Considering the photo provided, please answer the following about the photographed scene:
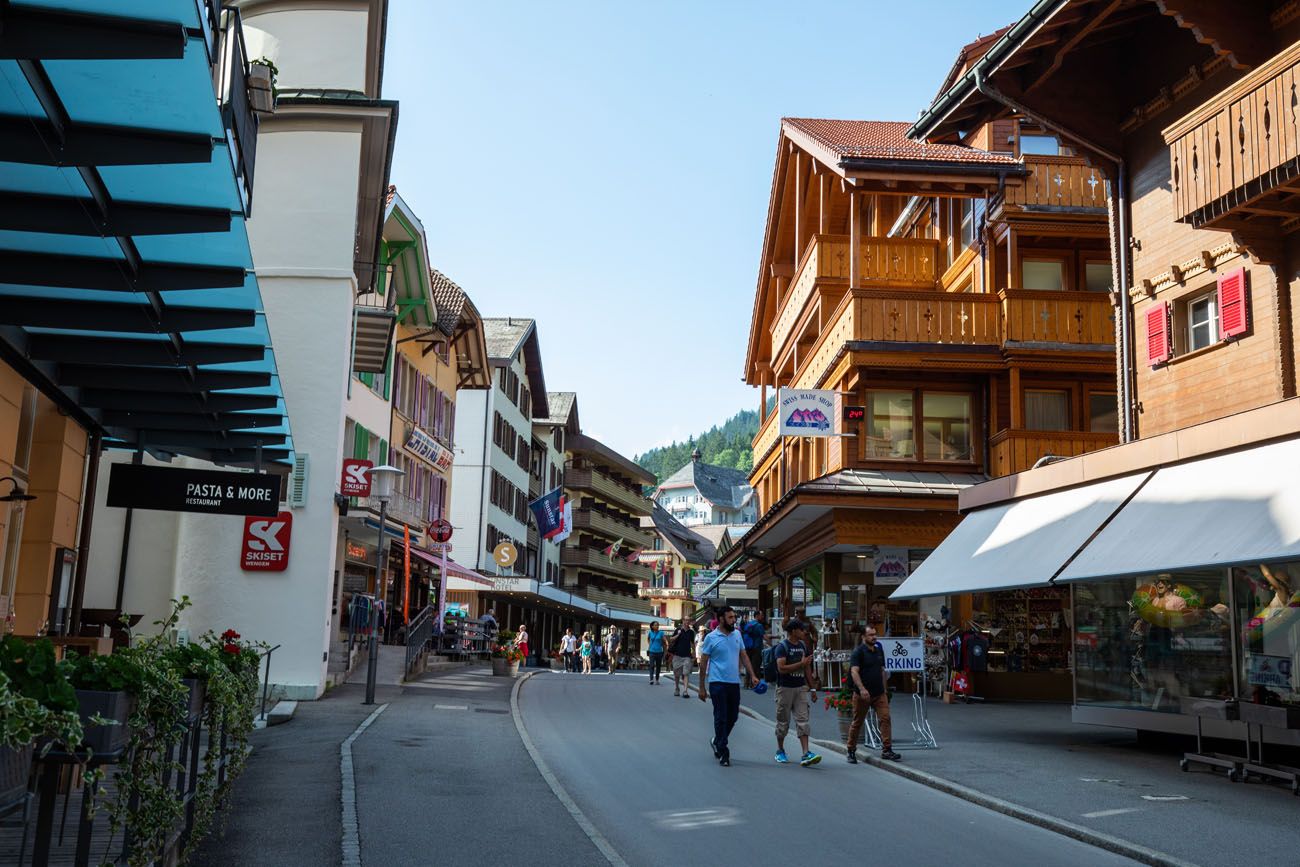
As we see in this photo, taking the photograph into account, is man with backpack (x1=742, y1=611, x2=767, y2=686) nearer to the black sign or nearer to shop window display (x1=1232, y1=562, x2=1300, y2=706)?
shop window display (x1=1232, y1=562, x2=1300, y2=706)

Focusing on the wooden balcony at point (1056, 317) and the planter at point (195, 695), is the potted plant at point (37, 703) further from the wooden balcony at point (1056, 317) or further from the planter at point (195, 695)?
the wooden balcony at point (1056, 317)

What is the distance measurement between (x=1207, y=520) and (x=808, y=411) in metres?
13.8

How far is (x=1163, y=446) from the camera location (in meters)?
16.9

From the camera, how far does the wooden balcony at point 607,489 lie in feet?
275

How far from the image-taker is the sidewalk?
33.8 feet

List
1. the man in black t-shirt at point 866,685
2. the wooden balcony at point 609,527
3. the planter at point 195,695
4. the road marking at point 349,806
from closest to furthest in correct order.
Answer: the planter at point 195,695 → the road marking at point 349,806 → the man in black t-shirt at point 866,685 → the wooden balcony at point 609,527

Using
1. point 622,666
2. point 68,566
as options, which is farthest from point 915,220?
point 622,666

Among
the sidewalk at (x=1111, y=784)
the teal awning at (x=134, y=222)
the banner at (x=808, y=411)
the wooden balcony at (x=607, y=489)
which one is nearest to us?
the teal awning at (x=134, y=222)

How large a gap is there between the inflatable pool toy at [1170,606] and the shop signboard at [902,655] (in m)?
3.08

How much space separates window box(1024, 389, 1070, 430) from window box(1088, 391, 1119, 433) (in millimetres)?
506

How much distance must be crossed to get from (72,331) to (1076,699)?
14.2 m

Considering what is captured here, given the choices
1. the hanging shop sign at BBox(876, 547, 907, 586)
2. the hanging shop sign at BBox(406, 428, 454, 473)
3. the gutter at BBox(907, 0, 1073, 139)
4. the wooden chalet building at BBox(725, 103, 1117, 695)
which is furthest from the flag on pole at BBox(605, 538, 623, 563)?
the gutter at BBox(907, 0, 1073, 139)

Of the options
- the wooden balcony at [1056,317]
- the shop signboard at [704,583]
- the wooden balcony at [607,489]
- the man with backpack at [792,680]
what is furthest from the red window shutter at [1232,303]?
the wooden balcony at [607,489]

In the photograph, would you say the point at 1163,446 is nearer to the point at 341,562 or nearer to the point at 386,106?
the point at 386,106
